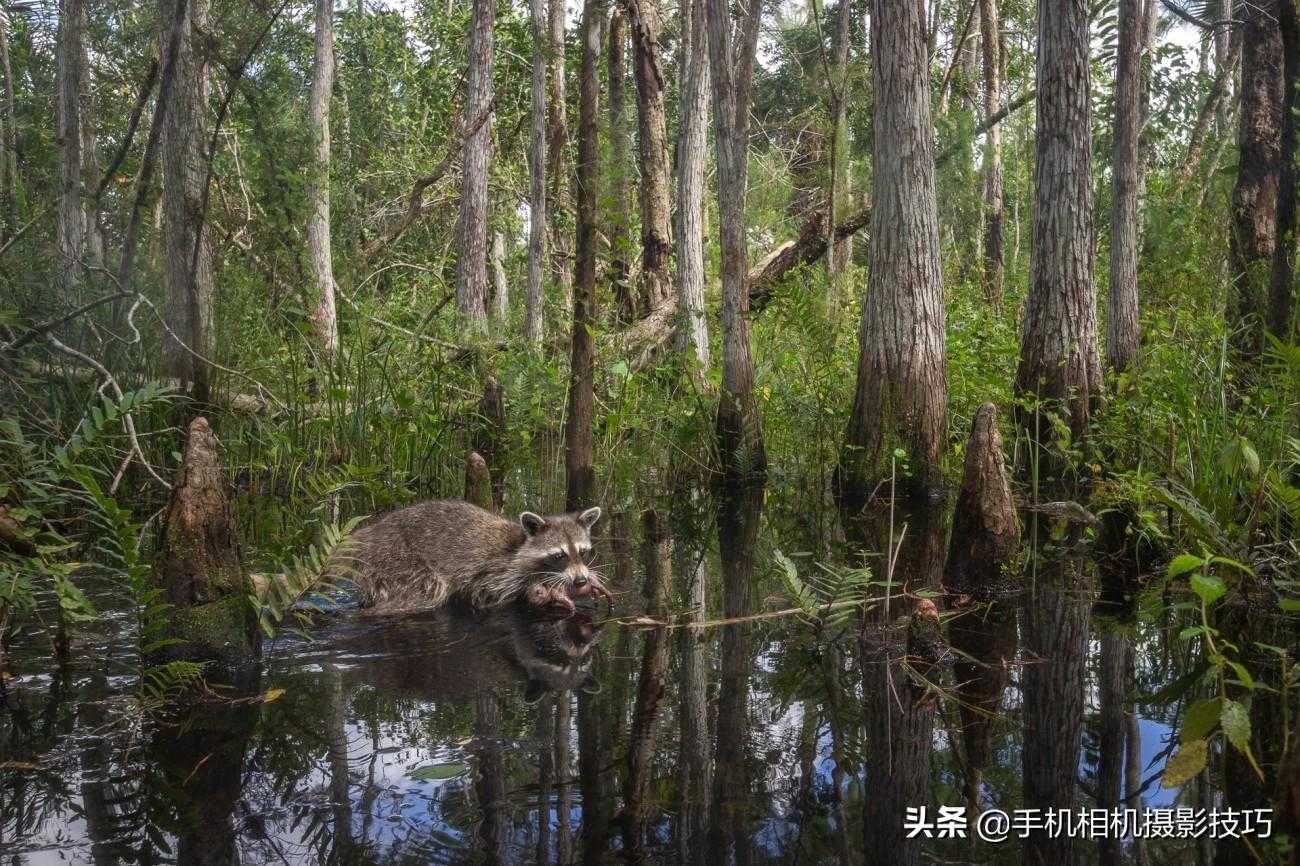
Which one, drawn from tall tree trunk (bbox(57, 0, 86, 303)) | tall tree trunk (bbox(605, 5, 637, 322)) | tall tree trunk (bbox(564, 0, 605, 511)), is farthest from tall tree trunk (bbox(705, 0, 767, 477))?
tall tree trunk (bbox(57, 0, 86, 303))

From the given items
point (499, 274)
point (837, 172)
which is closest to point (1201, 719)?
point (837, 172)

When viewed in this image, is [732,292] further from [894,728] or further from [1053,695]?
[894,728]

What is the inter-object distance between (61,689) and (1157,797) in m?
4.51

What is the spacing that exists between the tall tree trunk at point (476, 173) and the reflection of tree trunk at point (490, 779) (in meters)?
12.8

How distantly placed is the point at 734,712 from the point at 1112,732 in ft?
4.83

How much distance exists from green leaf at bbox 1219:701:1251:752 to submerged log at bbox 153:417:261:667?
4.09 m

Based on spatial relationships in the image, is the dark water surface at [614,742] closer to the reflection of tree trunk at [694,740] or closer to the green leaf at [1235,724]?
the reflection of tree trunk at [694,740]

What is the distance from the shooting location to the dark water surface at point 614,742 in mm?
3424

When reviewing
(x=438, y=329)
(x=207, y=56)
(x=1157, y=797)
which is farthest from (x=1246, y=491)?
(x=438, y=329)

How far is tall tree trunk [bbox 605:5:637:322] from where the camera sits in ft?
48.4

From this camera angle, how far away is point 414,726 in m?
4.55

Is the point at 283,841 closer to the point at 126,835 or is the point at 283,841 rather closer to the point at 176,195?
the point at 126,835

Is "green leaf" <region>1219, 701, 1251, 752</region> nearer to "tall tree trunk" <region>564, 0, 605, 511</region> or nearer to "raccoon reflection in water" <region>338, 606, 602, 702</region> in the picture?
"raccoon reflection in water" <region>338, 606, 602, 702</region>

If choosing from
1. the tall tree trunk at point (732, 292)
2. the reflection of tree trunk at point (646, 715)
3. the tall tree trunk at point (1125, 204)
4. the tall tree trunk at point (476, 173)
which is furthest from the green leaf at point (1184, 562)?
the tall tree trunk at point (476, 173)
